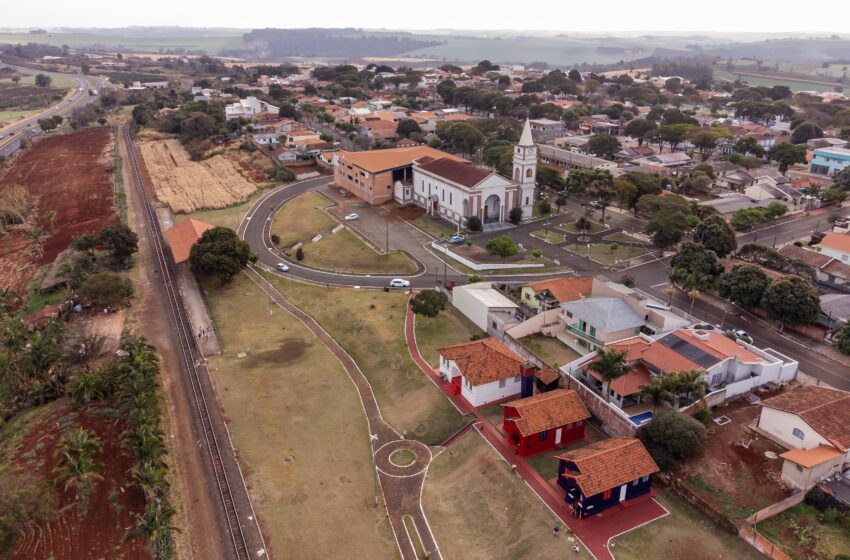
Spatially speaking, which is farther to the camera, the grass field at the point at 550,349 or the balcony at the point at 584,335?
the grass field at the point at 550,349

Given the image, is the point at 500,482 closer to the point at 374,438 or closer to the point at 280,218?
the point at 374,438

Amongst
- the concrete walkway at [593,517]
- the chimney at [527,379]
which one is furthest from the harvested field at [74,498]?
the chimney at [527,379]

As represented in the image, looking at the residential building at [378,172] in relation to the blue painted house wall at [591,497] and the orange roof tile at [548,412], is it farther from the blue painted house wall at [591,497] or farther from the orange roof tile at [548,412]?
the blue painted house wall at [591,497]

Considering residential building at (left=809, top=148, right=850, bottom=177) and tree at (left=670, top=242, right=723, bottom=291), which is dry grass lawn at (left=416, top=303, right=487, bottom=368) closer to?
tree at (left=670, top=242, right=723, bottom=291)

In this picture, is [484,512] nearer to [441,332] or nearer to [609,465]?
[609,465]

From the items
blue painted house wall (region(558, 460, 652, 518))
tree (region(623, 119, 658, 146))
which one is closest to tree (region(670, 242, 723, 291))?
blue painted house wall (region(558, 460, 652, 518))

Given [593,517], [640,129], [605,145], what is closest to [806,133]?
[640,129]
